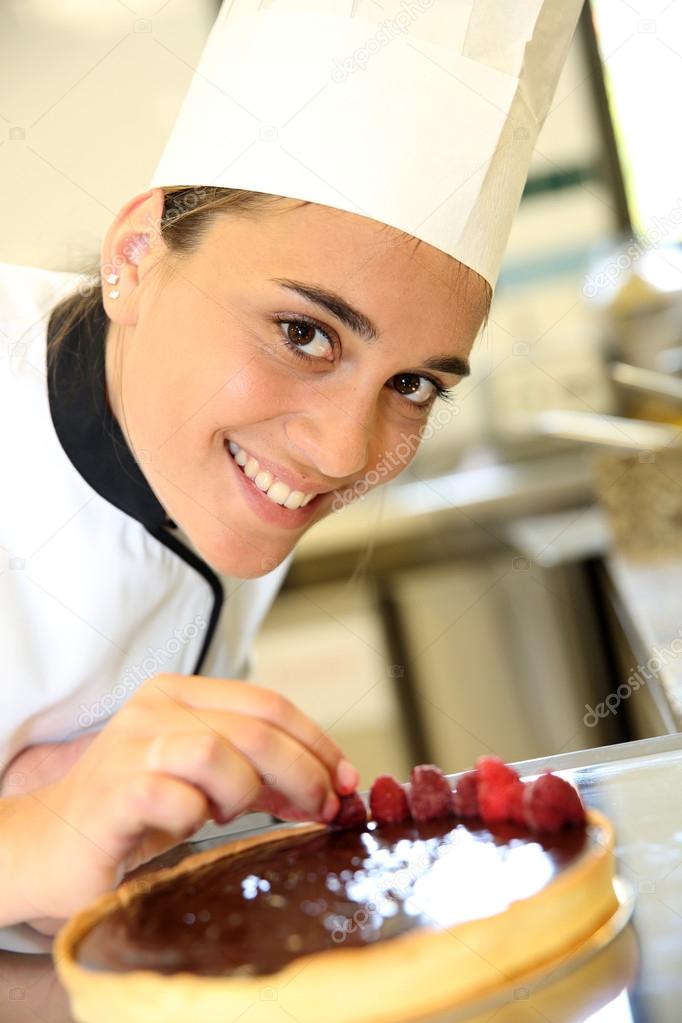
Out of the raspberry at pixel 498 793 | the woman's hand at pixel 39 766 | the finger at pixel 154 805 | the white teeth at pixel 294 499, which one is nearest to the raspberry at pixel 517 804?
the raspberry at pixel 498 793

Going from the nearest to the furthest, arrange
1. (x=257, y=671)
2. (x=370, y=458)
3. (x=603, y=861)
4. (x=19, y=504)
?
(x=603, y=861) < (x=370, y=458) < (x=19, y=504) < (x=257, y=671)

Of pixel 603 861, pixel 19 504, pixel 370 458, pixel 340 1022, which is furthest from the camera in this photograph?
pixel 19 504

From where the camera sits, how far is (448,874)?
2.39 feet

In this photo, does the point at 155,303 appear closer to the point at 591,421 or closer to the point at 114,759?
the point at 114,759

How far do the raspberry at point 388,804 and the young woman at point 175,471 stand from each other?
1.3 inches

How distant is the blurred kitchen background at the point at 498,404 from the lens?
10.7ft

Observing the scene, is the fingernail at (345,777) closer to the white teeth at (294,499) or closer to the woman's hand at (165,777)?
the woman's hand at (165,777)

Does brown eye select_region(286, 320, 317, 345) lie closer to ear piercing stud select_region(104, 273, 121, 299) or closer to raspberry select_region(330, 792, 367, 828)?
ear piercing stud select_region(104, 273, 121, 299)

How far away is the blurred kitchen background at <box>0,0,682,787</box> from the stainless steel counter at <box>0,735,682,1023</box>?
74.6 inches

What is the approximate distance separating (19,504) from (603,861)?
759mm

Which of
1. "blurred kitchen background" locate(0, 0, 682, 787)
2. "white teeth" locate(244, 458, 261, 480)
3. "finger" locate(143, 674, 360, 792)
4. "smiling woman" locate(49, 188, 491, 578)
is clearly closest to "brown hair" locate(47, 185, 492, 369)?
"smiling woman" locate(49, 188, 491, 578)

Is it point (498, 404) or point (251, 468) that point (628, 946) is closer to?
point (251, 468)

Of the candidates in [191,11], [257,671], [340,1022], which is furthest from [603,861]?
[191,11]

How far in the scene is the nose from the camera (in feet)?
3.25
